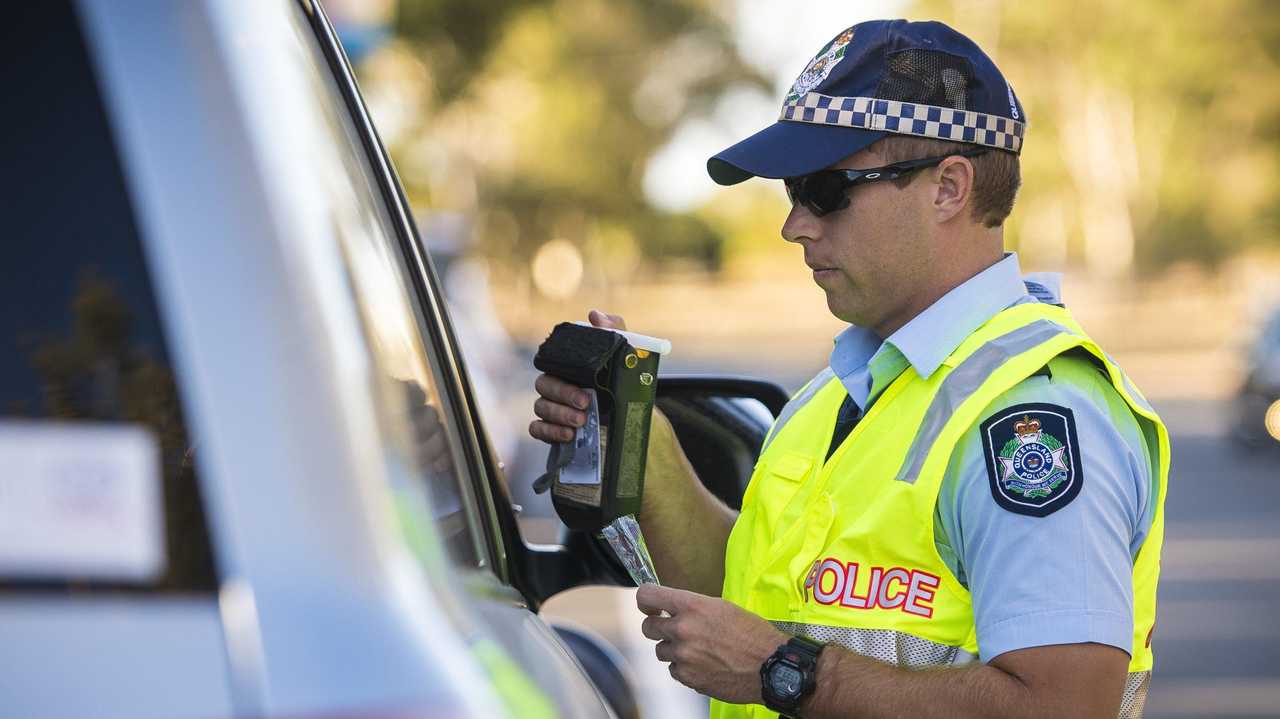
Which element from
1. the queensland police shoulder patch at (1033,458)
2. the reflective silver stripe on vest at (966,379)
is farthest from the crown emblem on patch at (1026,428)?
the reflective silver stripe on vest at (966,379)

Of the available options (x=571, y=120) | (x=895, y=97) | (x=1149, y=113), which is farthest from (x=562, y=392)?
(x=571, y=120)

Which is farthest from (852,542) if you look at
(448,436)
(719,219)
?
(719,219)

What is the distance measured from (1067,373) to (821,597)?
464mm

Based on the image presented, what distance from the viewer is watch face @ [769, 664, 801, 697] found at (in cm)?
208

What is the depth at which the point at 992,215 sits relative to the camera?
7.94 feet

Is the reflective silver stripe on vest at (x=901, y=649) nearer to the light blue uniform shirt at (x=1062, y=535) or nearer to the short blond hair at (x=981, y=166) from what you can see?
the light blue uniform shirt at (x=1062, y=535)

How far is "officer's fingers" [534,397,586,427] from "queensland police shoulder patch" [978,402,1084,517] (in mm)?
640

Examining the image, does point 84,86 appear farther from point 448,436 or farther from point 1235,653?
point 1235,653

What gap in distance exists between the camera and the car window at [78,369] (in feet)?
3.62

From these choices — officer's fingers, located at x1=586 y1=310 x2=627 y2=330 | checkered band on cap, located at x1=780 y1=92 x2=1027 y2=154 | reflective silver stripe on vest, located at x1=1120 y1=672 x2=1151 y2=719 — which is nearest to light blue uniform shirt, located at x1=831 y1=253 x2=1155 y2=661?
reflective silver stripe on vest, located at x1=1120 y1=672 x2=1151 y2=719

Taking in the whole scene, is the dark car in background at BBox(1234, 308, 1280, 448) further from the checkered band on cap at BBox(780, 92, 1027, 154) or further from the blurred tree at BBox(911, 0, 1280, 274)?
the blurred tree at BBox(911, 0, 1280, 274)

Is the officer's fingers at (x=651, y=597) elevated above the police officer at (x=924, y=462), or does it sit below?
below

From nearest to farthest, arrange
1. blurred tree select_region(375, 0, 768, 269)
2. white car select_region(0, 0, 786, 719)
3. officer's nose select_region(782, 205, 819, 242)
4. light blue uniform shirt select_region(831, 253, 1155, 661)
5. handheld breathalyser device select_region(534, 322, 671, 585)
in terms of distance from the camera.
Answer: white car select_region(0, 0, 786, 719), light blue uniform shirt select_region(831, 253, 1155, 661), handheld breathalyser device select_region(534, 322, 671, 585), officer's nose select_region(782, 205, 819, 242), blurred tree select_region(375, 0, 768, 269)

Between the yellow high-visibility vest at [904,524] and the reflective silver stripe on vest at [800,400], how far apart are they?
0.96 feet
